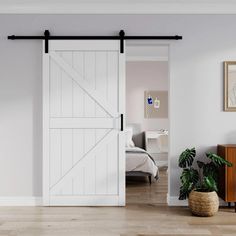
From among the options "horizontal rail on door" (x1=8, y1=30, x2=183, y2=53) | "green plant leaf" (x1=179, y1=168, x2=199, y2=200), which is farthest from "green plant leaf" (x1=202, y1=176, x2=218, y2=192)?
"horizontal rail on door" (x1=8, y1=30, x2=183, y2=53)

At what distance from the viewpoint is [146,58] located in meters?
8.33

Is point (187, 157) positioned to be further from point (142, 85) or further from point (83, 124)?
point (142, 85)

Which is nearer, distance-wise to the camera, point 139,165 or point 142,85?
point 139,165

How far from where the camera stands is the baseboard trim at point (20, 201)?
15.3 ft

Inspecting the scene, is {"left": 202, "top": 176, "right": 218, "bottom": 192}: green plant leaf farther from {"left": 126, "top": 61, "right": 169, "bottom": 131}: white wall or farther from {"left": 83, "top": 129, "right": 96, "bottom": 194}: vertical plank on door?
{"left": 126, "top": 61, "right": 169, "bottom": 131}: white wall

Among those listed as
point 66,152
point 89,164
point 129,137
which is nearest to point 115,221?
point 89,164

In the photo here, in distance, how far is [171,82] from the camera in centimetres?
468

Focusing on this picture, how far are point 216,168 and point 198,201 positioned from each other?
0.51 meters

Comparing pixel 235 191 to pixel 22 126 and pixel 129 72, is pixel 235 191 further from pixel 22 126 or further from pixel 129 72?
pixel 129 72

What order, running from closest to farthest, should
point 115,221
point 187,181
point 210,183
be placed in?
1. point 115,221
2. point 210,183
3. point 187,181

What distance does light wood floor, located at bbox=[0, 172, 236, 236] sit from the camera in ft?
11.8

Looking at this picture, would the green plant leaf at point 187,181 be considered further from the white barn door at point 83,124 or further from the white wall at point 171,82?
the white barn door at point 83,124

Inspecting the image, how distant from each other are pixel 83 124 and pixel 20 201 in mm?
1296

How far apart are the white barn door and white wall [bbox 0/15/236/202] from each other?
7.1 inches
